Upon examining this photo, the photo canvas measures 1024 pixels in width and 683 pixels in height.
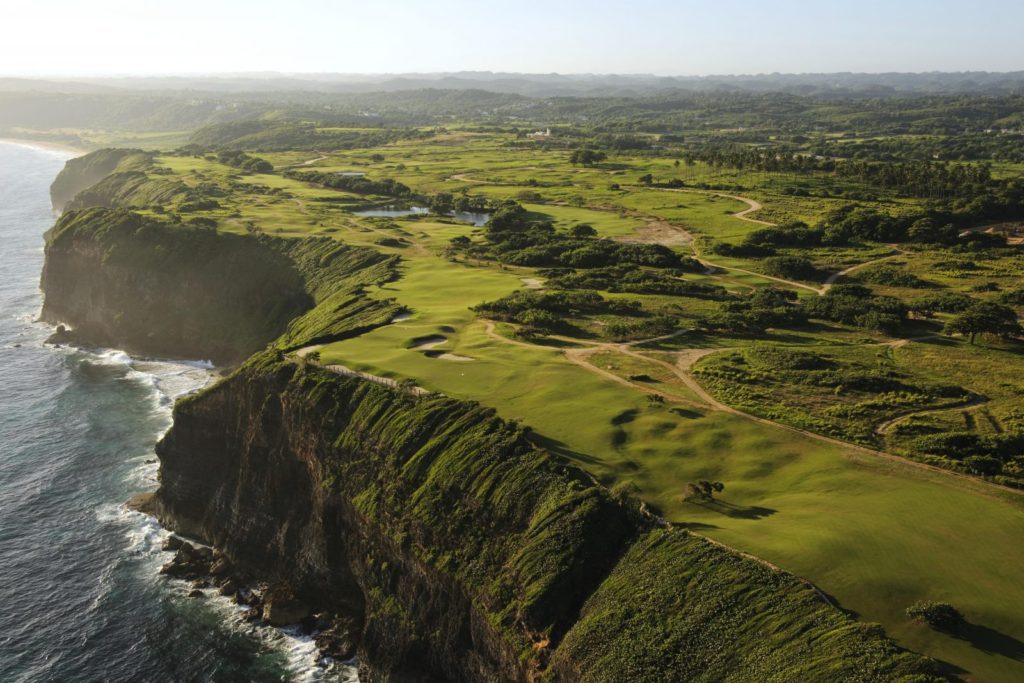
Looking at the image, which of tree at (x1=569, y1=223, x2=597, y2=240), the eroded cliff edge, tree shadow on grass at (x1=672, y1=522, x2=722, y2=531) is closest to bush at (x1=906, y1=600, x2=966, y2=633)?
the eroded cliff edge

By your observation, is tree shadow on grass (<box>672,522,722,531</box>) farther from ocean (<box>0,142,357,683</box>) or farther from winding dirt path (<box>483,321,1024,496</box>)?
ocean (<box>0,142,357,683</box>)

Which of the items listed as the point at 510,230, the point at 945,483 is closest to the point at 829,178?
the point at 510,230

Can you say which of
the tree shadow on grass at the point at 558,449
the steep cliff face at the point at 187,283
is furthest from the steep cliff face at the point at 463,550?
the steep cliff face at the point at 187,283

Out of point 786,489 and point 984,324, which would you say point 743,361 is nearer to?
point 786,489

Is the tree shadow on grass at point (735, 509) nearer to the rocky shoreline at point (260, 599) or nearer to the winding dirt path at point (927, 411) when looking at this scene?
the winding dirt path at point (927, 411)

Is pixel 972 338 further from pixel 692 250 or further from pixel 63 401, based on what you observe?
pixel 63 401

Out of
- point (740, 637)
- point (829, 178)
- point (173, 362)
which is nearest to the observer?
point (740, 637)
